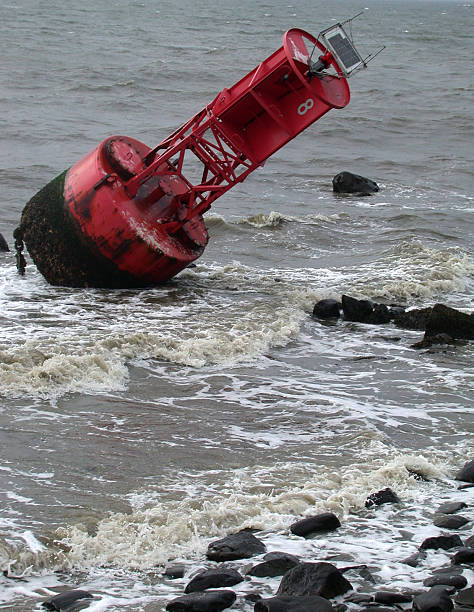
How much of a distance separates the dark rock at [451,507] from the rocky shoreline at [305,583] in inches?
14.2

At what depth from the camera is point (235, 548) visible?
22.7ft

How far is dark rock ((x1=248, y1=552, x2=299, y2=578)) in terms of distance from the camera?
6562 mm

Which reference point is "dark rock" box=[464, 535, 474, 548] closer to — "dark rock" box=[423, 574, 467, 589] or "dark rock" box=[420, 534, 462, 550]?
"dark rock" box=[420, 534, 462, 550]

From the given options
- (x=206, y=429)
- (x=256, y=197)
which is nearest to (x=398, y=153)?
(x=256, y=197)

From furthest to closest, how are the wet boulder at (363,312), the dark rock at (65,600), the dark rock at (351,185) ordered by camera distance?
the dark rock at (351,185), the wet boulder at (363,312), the dark rock at (65,600)

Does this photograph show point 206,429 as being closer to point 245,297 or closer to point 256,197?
point 245,297

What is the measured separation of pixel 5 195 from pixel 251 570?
16374 mm

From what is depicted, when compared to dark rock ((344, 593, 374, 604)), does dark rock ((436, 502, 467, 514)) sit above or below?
below

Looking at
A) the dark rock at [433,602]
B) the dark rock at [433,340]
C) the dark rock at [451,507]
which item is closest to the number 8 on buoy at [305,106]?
the dark rock at [433,340]

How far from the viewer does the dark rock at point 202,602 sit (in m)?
6.05

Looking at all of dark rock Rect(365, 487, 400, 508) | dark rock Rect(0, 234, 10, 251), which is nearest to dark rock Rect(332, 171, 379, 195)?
dark rock Rect(0, 234, 10, 251)

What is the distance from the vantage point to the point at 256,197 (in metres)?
23.3

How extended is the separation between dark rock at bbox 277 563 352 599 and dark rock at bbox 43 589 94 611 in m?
1.30

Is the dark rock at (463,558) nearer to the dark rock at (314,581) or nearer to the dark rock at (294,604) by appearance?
the dark rock at (314,581)
